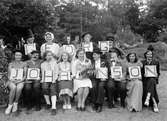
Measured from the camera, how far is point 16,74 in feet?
18.6

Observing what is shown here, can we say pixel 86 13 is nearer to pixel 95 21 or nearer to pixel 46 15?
pixel 95 21

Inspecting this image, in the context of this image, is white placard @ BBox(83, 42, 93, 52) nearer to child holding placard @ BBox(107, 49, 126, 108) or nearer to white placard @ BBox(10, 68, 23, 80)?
child holding placard @ BBox(107, 49, 126, 108)

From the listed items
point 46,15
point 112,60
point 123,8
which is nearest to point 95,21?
point 123,8

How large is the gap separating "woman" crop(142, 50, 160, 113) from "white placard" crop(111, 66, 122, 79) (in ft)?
2.21

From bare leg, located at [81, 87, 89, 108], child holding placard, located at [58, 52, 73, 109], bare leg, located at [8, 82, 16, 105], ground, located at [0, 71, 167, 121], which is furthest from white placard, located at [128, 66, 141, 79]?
bare leg, located at [8, 82, 16, 105]

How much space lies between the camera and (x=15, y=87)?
543 cm

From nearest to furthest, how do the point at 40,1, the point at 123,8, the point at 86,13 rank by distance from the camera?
1. the point at 40,1
2. the point at 86,13
3. the point at 123,8

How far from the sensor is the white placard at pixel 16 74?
5652 mm

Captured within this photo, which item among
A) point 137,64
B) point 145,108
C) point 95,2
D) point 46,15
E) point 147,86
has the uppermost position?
point 95,2

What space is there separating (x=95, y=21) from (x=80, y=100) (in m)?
20.4

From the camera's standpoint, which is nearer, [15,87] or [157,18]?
[15,87]

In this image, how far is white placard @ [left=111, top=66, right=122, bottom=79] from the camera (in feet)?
19.2

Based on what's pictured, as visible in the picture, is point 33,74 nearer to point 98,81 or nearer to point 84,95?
point 84,95

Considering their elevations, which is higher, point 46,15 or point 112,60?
point 46,15
